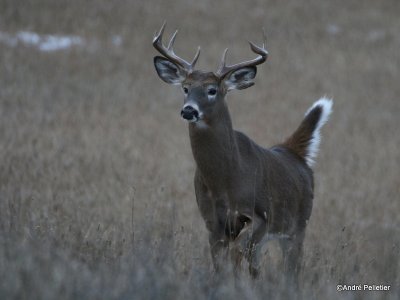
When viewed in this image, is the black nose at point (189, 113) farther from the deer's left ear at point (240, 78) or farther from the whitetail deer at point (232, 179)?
the deer's left ear at point (240, 78)

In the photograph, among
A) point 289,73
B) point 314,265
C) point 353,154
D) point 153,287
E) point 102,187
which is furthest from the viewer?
point 289,73

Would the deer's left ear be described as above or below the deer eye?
above

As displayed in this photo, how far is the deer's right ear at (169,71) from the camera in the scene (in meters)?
7.12

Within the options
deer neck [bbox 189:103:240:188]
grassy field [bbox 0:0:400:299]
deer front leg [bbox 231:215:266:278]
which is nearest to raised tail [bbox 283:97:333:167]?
grassy field [bbox 0:0:400:299]

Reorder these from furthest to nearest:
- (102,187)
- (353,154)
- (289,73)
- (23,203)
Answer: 1. (289,73)
2. (353,154)
3. (102,187)
4. (23,203)

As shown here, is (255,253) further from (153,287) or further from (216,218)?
(153,287)

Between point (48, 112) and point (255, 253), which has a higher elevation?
point (48, 112)

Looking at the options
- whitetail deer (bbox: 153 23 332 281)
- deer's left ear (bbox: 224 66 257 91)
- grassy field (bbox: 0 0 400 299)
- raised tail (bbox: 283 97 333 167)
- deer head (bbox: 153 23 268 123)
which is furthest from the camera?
raised tail (bbox: 283 97 333 167)

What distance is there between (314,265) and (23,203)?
3.34 m

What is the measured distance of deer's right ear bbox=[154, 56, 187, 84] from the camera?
712 cm

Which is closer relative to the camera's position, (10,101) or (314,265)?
(314,265)

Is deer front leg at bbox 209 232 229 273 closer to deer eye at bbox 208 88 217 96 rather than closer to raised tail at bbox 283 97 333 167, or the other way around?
deer eye at bbox 208 88 217 96

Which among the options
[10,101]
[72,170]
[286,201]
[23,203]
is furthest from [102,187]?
[10,101]

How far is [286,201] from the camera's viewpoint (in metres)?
7.10
